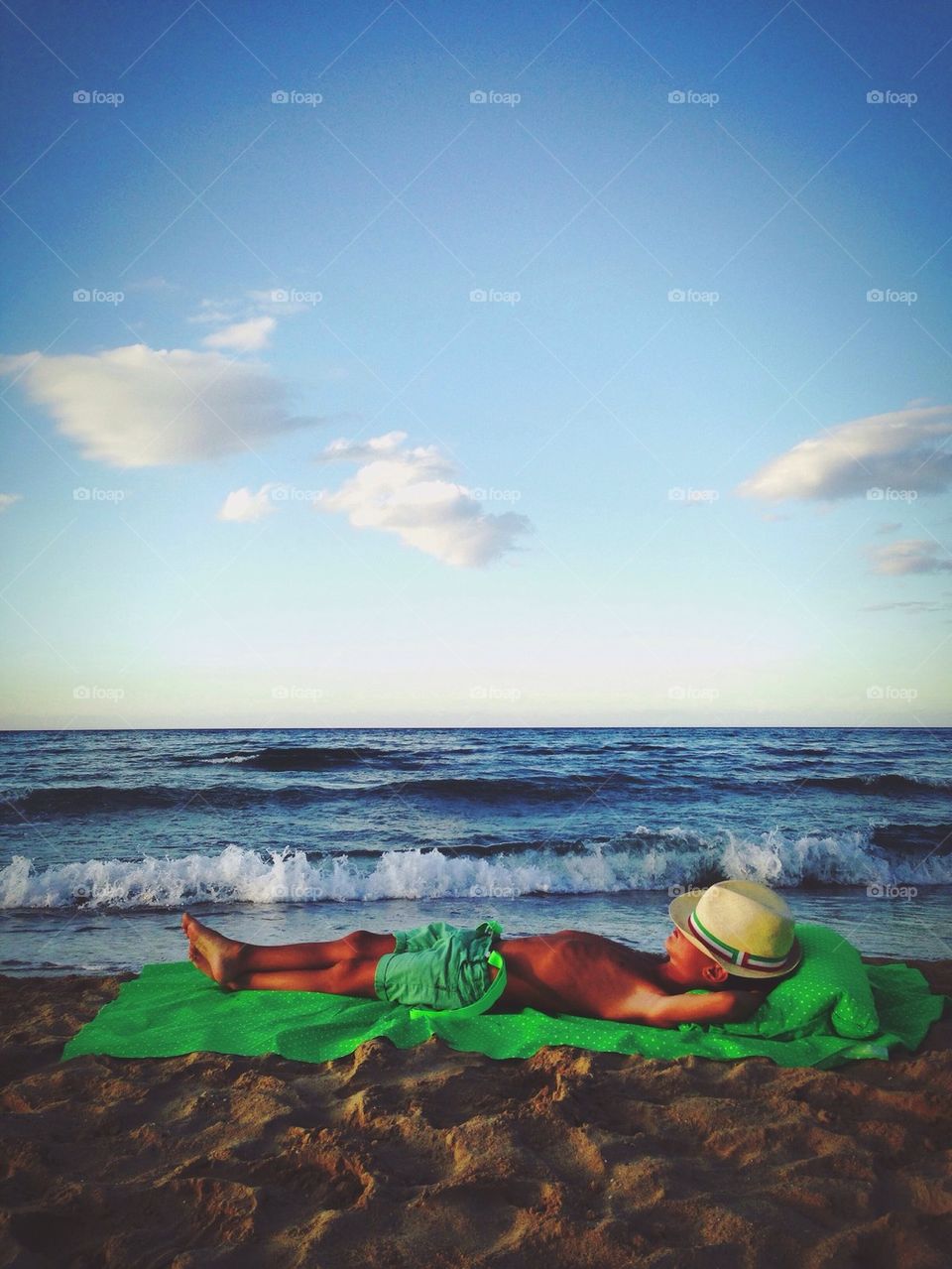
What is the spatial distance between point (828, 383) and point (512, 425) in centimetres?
406

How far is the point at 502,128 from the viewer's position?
29.9 feet

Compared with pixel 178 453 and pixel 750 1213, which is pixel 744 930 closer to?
pixel 750 1213

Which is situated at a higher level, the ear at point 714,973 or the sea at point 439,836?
the ear at point 714,973

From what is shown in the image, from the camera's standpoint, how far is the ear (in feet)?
12.1

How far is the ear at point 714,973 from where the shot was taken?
3691mm
